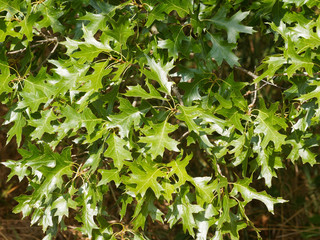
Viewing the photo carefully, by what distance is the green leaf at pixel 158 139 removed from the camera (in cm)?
182

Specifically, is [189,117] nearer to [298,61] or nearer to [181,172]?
[181,172]

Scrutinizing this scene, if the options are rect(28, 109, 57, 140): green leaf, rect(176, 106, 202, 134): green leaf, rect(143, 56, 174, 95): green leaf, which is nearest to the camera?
rect(176, 106, 202, 134): green leaf

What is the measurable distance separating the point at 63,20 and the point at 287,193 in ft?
9.24

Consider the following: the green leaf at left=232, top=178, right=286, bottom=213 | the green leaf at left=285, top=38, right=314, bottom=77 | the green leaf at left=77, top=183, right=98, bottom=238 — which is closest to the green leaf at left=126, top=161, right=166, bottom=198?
the green leaf at left=77, top=183, right=98, bottom=238

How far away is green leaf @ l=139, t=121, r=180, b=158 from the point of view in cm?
182

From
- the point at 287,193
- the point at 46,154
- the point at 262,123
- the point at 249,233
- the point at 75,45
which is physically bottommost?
the point at 249,233

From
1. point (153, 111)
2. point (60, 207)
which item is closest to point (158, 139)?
point (153, 111)

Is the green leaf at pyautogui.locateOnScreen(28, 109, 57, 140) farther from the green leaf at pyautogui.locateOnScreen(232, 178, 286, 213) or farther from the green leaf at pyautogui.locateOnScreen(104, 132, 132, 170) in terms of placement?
the green leaf at pyautogui.locateOnScreen(232, 178, 286, 213)

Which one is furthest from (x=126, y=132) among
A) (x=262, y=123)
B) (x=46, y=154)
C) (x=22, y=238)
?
(x=22, y=238)

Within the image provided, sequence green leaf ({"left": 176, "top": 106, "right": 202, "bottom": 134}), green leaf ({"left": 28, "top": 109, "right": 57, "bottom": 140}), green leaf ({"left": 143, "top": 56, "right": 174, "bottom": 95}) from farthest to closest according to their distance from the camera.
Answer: green leaf ({"left": 28, "top": 109, "right": 57, "bottom": 140}) → green leaf ({"left": 143, "top": 56, "right": 174, "bottom": 95}) → green leaf ({"left": 176, "top": 106, "right": 202, "bottom": 134})

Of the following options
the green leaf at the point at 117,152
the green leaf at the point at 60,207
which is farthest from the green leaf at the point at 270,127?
the green leaf at the point at 60,207

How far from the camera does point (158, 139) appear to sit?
5.99 feet

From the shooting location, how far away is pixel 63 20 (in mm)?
2361

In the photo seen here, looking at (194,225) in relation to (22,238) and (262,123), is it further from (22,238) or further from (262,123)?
(22,238)
